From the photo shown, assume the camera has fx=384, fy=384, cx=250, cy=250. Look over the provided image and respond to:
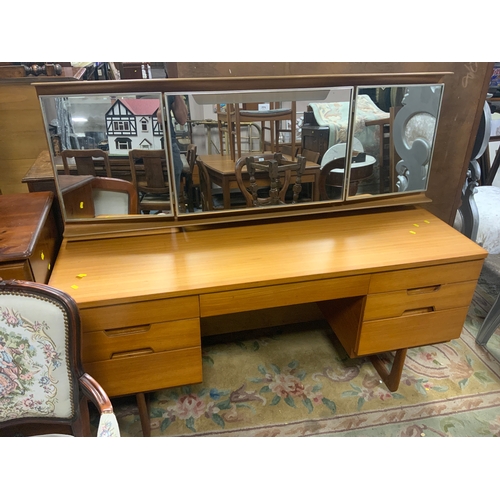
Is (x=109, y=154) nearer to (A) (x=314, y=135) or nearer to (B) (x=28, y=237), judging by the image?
(B) (x=28, y=237)

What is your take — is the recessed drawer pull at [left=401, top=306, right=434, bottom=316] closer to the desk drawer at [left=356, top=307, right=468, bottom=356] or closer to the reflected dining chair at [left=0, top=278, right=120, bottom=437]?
the desk drawer at [left=356, top=307, right=468, bottom=356]

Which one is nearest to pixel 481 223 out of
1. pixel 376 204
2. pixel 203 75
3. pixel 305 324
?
pixel 376 204

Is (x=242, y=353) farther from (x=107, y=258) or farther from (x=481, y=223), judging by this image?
(x=481, y=223)

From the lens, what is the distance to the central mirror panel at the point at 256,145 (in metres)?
1.17

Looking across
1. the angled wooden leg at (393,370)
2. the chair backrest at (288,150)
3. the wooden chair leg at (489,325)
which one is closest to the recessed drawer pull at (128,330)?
the chair backrest at (288,150)

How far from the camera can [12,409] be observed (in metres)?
0.89

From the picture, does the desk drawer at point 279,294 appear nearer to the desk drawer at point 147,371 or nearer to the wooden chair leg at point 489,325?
the desk drawer at point 147,371

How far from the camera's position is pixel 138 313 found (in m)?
1.00

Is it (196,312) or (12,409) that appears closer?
(12,409)

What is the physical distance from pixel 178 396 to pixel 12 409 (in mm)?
716

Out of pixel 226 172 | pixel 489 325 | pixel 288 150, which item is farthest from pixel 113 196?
pixel 489 325

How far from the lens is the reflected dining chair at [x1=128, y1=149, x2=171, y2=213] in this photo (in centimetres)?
119
